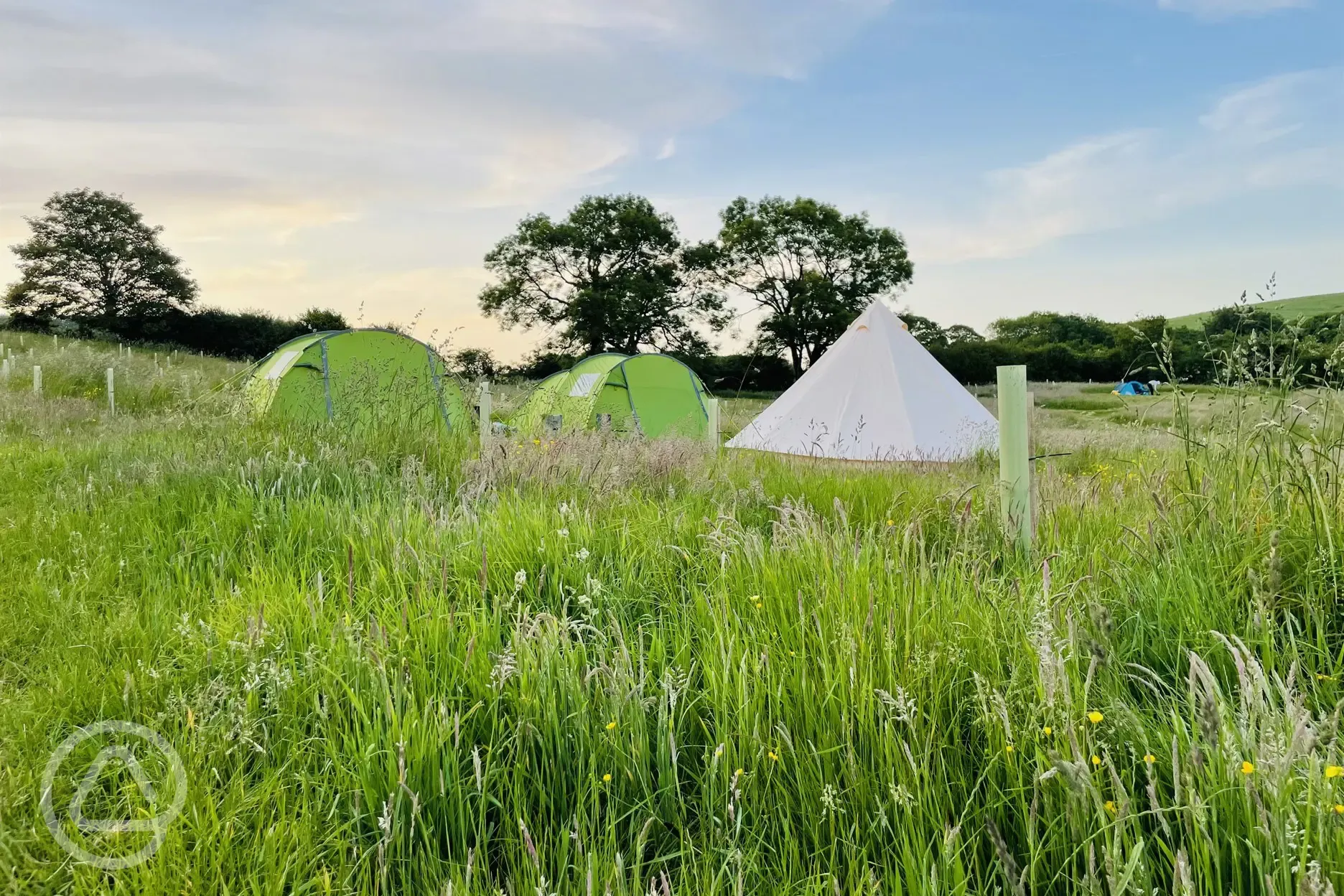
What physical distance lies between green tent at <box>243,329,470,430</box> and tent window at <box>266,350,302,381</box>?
0.02m

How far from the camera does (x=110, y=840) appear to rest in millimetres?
1526

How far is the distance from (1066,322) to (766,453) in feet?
236

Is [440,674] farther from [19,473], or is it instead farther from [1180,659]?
[19,473]

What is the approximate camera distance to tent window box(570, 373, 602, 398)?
1348cm

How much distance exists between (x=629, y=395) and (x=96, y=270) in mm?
40015

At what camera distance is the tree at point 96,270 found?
37.2m

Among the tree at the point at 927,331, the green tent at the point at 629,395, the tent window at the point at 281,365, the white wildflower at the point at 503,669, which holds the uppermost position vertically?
the tree at the point at 927,331

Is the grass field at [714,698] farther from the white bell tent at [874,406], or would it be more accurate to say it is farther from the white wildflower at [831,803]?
the white bell tent at [874,406]

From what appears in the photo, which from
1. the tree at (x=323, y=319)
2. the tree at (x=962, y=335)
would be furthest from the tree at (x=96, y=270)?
the tree at (x=962, y=335)

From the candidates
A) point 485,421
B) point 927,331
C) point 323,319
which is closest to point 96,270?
point 323,319

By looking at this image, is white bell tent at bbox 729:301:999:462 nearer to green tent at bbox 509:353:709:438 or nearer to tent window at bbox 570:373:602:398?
green tent at bbox 509:353:709:438

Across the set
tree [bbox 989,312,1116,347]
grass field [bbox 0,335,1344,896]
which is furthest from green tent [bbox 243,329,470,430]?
tree [bbox 989,312,1116,347]

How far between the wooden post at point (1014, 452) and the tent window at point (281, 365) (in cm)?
1054

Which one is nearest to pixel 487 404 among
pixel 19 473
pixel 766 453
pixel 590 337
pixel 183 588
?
pixel 766 453
